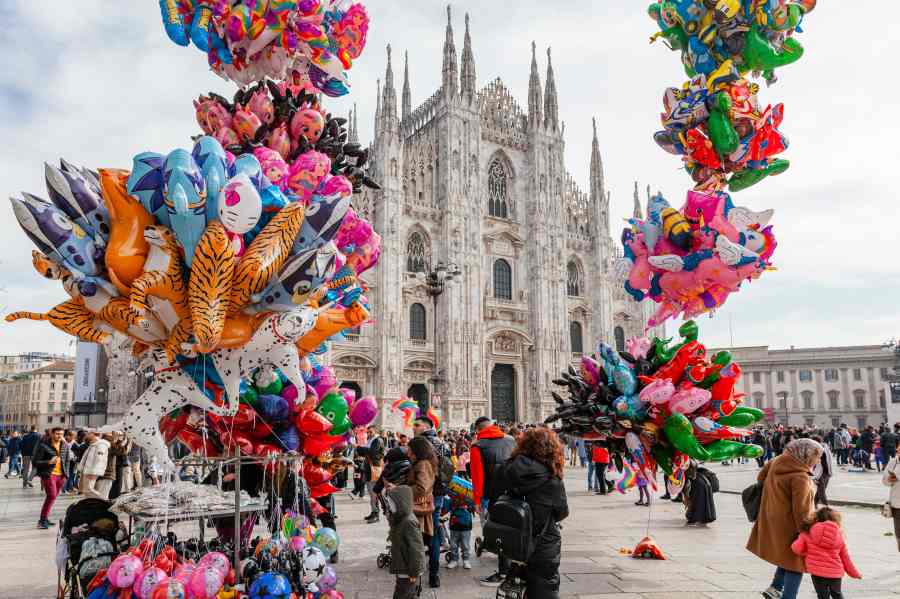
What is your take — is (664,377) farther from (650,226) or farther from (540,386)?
(540,386)

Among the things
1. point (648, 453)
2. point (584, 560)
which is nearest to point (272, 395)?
point (648, 453)

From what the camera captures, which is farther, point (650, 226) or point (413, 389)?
point (413, 389)

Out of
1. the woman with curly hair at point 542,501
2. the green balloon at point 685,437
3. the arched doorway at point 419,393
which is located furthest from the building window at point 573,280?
the woman with curly hair at point 542,501

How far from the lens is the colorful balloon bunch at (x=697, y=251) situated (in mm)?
6059

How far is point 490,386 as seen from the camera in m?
30.7

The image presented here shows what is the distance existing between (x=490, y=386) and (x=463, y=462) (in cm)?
2227

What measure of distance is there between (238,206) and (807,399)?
216 feet

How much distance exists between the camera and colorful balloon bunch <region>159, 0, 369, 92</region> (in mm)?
5379

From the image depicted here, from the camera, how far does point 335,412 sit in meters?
5.25

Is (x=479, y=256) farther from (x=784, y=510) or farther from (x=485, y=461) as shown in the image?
(x=784, y=510)


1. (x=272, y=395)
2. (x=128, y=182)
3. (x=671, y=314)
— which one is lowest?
(x=272, y=395)

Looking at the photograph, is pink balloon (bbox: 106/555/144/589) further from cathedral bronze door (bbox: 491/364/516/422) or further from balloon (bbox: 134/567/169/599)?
cathedral bronze door (bbox: 491/364/516/422)

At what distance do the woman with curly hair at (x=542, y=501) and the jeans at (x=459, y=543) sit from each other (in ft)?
8.26

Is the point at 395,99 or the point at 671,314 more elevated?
the point at 395,99
